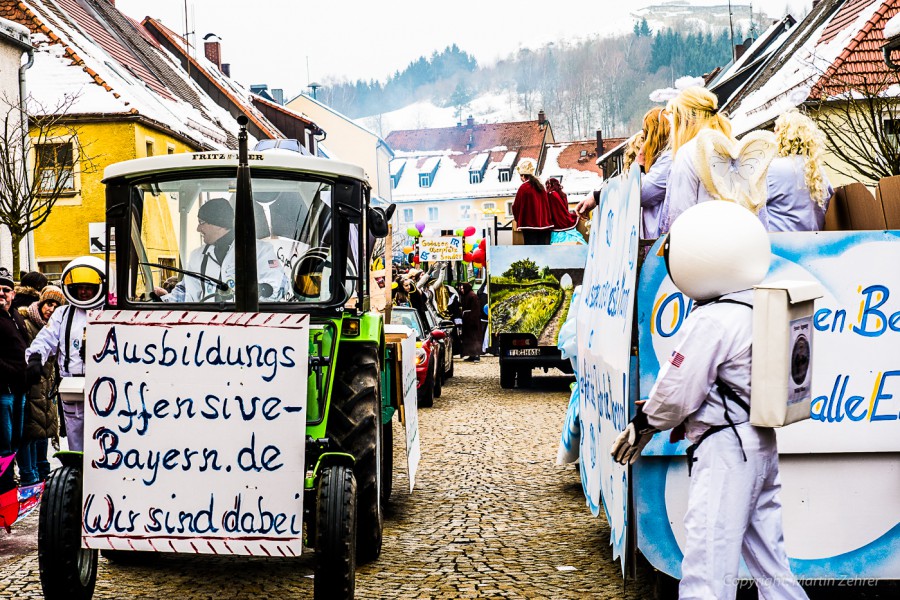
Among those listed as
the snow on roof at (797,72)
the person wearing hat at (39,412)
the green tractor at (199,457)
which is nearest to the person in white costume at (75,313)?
the person wearing hat at (39,412)

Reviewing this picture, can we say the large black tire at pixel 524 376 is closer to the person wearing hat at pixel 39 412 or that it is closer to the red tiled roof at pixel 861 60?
the person wearing hat at pixel 39 412

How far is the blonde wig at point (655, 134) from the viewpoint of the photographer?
23.5 feet

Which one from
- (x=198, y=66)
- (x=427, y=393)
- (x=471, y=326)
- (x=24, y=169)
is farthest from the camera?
(x=198, y=66)

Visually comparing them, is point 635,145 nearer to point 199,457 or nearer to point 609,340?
point 609,340

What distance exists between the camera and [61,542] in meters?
5.59

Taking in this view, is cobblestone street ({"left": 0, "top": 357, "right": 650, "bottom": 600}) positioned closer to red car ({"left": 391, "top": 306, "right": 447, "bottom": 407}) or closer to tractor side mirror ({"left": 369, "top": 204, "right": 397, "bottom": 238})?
tractor side mirror ({"left": 369, "top": 204, "right": 397, "bottom": 238})

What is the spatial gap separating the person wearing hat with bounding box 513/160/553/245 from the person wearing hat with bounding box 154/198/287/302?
33.9 ft

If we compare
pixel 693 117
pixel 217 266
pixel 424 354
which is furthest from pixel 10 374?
pixel 424 354

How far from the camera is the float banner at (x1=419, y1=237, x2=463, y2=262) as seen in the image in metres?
38.3

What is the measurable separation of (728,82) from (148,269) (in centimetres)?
4255

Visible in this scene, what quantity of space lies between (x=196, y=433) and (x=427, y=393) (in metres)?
11.2

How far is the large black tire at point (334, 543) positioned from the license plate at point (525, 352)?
13055 millimetres

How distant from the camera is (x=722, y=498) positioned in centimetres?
419

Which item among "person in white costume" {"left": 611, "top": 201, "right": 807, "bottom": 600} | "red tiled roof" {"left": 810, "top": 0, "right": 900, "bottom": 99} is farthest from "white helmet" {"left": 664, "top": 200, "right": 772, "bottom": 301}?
"red tiled roof" {"left": 810, "top": 0, "right": 900, "bottom": 99}
